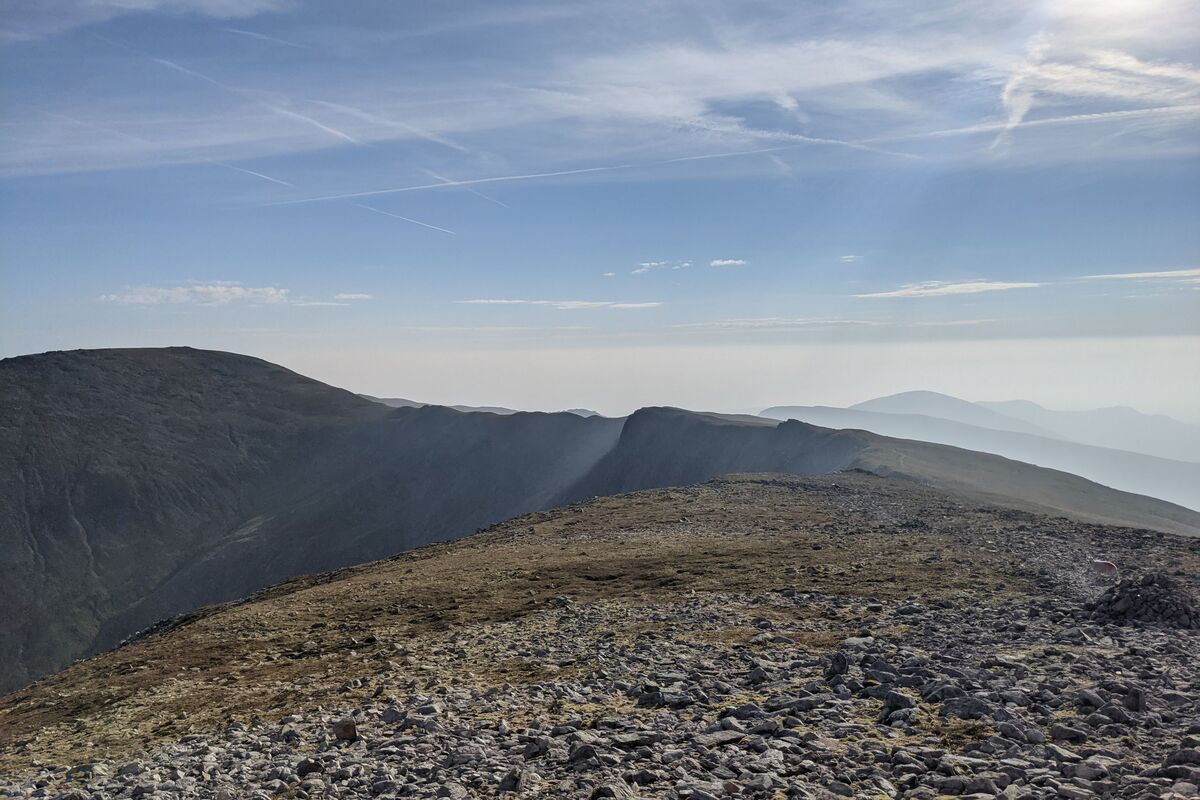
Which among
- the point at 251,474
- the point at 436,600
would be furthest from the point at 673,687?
the point at 251,474

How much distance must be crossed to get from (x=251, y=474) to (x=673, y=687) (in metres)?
164

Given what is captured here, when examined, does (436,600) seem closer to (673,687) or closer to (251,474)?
(673,687)

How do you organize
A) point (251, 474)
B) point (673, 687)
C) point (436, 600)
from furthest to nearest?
point (251, 474)
point (436, 600)
point (673, 687)

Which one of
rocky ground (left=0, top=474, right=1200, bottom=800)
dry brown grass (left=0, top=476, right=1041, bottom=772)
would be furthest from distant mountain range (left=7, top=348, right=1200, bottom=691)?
rocky ground (left=0, top=474, right=1200, bottom=800)

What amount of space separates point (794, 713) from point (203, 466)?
165 metres

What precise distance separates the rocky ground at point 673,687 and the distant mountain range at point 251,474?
190ft

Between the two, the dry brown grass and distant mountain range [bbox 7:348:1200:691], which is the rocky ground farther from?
distant mountain range [bbox 7:348:1200:691]

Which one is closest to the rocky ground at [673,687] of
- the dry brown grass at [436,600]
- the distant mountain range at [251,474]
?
the dry brown grass at [436,600]

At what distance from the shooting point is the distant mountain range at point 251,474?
10244 centimetres

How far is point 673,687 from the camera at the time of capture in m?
12.7

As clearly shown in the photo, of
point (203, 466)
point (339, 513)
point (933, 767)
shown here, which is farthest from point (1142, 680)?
point (203, 466)

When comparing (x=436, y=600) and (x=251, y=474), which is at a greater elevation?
(x=436, y=600)

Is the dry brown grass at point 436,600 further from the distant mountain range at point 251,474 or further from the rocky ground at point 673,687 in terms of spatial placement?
the distant mountain range at point 251,474

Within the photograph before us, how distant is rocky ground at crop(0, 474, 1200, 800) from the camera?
30.2ft
